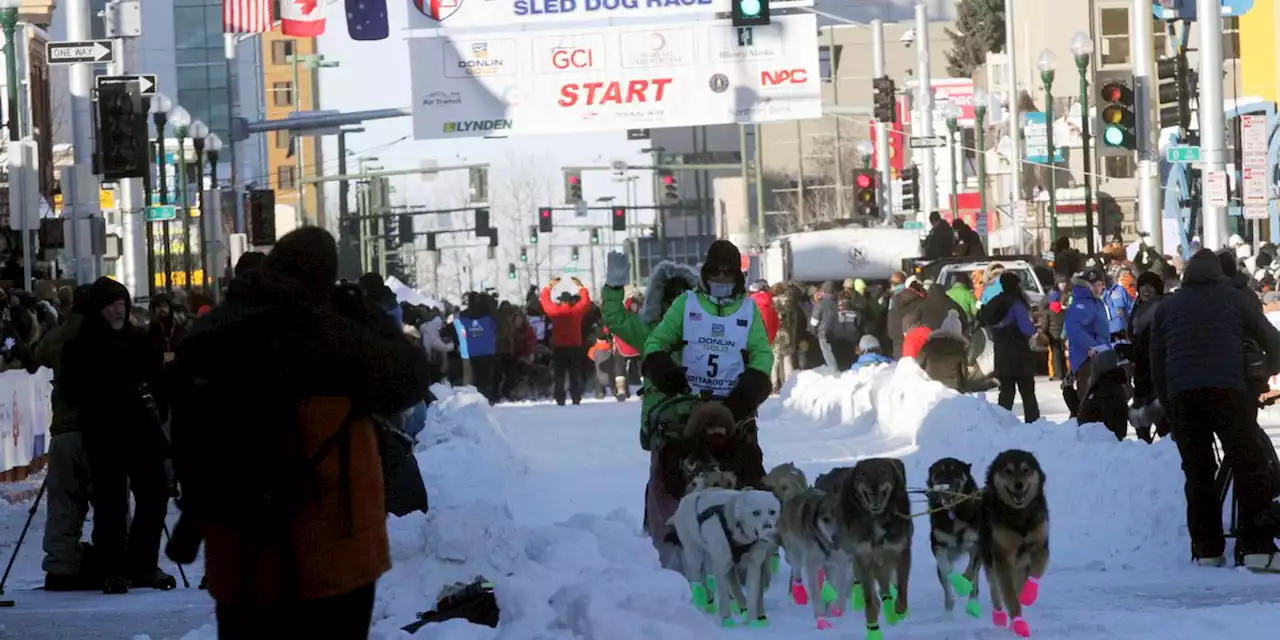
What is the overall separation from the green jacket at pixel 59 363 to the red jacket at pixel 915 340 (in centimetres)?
1292

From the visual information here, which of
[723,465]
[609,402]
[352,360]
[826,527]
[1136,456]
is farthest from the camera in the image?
[609,402]

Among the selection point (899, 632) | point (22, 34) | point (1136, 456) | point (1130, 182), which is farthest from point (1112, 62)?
point (899, 632)

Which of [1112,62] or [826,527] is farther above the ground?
[1112,62]

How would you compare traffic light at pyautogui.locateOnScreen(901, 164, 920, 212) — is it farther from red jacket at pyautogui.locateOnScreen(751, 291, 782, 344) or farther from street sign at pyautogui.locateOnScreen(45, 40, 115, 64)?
street sign at pyautogui.locateOnScreen(45, 40, 115, 64)

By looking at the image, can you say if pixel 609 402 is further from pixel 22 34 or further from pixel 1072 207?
pixel 1072 207

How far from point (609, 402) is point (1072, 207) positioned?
42196mm

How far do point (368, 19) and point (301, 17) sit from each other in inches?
165

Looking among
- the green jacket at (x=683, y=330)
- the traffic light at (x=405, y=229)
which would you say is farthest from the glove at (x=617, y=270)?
the traffic light at (x=405, y=229)

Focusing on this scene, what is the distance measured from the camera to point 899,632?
9836 millimetres

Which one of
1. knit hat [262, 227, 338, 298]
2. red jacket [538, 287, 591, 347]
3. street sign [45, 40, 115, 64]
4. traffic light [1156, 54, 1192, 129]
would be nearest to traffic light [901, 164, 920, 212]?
red jacket [538, 287, 591, 347]

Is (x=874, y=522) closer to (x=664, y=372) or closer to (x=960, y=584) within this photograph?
(x=960, y=584)

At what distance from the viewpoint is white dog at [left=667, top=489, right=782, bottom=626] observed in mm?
9828

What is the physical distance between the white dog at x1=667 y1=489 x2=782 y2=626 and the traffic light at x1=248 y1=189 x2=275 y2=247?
105ft

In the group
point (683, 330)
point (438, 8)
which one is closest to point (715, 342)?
point (683, 330)
